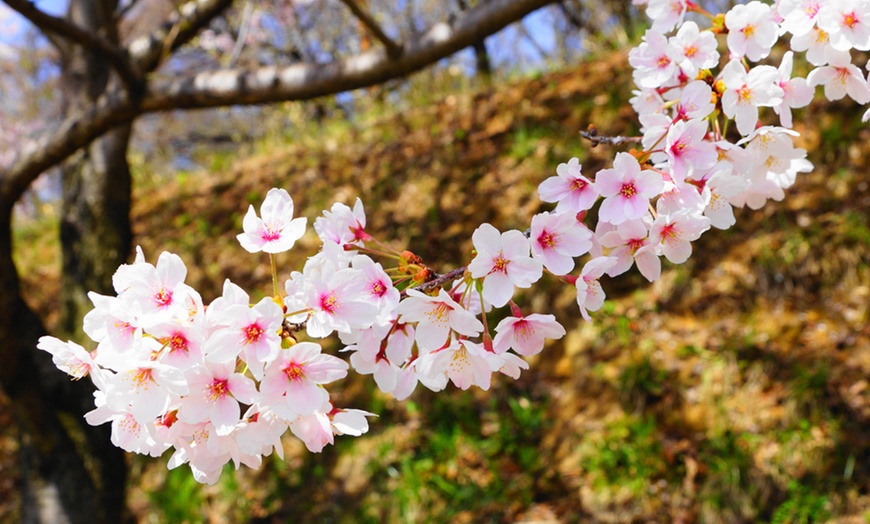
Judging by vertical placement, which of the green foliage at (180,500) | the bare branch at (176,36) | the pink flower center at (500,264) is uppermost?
the bare branch at (176,36)

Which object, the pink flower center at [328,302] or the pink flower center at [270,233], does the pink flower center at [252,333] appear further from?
the pink flower center at [270,233]

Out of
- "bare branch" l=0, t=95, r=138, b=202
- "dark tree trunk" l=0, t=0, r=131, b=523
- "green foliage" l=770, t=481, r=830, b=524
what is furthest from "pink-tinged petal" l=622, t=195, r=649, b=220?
"dark tree trunk" l=0, t=0, r=131, b=523

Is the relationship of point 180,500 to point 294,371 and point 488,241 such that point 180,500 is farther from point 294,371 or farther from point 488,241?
point 488,241

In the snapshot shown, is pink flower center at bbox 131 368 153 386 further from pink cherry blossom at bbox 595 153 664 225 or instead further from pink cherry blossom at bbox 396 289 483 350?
pink cherry blossom at bbox 595 153 664 225

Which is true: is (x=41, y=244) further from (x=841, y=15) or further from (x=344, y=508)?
(x=841, y=15)

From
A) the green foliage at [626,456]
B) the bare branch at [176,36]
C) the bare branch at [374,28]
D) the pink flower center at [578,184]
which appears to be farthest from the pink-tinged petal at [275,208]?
the bare branch at [176,36]

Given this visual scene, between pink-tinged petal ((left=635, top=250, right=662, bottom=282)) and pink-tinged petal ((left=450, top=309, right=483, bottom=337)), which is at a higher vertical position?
pink-tinged petal ((left=450, top=309, right=483, bottom=337))
